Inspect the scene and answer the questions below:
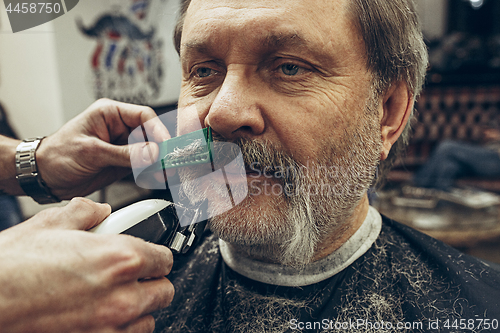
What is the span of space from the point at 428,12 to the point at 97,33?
5391mm

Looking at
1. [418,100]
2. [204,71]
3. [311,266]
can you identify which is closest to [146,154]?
[204,71]

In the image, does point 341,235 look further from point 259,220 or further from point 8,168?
point 8,168

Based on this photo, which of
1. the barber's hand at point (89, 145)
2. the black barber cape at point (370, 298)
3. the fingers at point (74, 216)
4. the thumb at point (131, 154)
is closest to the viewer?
the fingers at point (74, 216)

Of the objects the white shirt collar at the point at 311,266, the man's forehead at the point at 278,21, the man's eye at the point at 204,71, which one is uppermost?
the man's forehead at the point at 278,21

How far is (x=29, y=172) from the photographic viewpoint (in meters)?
1.25

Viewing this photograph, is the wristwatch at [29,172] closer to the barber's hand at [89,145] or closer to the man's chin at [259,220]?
the barber's hand at [89,145]

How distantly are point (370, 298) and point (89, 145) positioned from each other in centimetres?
110

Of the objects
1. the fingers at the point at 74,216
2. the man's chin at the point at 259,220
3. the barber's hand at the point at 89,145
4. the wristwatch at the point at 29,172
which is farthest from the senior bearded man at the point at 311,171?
the wristwatch at the point at 29,172

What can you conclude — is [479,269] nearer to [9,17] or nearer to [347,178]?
[347,178]

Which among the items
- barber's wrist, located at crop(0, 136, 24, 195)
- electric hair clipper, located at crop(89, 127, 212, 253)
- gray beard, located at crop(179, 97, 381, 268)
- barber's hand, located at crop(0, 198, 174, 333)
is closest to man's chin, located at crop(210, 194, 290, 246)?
gray beard, located at crop(179, 97, 381, 268)

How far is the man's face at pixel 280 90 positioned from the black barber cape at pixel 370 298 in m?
0.26

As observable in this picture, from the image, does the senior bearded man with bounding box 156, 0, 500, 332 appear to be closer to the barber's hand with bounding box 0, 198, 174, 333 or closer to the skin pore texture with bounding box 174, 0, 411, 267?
the skin pore texture with bounding box 174, 0, 411, 267

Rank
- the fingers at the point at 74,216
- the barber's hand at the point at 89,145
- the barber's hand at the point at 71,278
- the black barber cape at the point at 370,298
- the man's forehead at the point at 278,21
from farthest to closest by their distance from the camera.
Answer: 1. the barber's hand at the point at 89,145
2. the black barber cape at the point at 370,298
3. the man's forehead at the point at 278,21
4. the fingers at the point at 74,216
5. the barber's hand at the point at 71,278

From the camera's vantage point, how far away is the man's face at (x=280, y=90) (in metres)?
0.92
